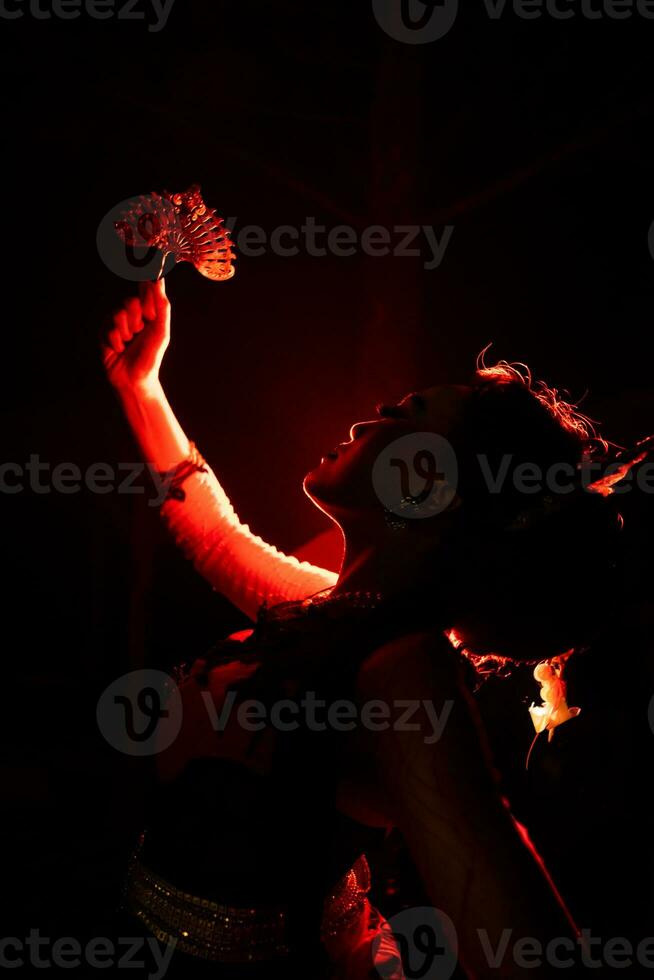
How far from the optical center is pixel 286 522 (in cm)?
237

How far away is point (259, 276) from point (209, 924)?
183cm

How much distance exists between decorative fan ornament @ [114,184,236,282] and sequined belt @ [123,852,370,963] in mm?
1091

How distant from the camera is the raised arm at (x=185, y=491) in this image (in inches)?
59.8

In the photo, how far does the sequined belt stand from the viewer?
1.08m

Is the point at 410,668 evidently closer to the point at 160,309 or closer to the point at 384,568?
the point at 384,568

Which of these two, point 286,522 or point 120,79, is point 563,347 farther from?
point 120,79

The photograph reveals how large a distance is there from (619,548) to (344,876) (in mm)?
733

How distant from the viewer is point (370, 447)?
4.19 ft

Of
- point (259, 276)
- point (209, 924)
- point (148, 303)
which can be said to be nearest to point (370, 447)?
point (148, 303)

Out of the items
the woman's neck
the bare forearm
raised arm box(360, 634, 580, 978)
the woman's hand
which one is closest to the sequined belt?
raised arm box(360, 634, 580, 978)

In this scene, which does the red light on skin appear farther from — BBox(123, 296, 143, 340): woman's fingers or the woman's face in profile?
BBox(123, 296, 143, 340): woman's fingers

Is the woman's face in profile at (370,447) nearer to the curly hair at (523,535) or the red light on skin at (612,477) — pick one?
the curly hair at (523,535)

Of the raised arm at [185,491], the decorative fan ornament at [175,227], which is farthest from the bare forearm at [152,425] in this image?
the decorative fan ornament at [175,227]

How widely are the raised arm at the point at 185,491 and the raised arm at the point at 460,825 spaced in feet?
1.65
